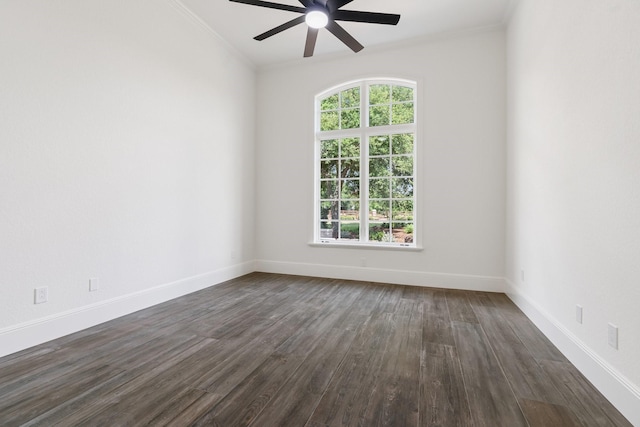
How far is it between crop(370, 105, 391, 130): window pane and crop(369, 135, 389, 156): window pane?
22cm

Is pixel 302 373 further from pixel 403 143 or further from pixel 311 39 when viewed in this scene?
pixel 403 143

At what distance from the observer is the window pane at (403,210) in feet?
15.1

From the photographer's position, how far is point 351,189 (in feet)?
16.3

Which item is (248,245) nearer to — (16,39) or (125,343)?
(125,343)

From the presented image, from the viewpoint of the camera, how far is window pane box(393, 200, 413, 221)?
4605mm

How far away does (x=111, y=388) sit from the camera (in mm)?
1801

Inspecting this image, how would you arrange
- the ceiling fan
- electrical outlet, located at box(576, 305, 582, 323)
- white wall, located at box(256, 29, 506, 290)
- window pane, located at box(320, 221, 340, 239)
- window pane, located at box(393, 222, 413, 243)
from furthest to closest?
window pane, located at box(320, 221, 340, 239)
window pane, located at box(393, 222, 413, 243)
white wall, located at box(256, 29, 506, 290)
the ceiling fan
electrical outlet, located at box(576, 305, 582, 323)

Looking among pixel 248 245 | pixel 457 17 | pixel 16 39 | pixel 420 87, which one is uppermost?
pixel 457 17

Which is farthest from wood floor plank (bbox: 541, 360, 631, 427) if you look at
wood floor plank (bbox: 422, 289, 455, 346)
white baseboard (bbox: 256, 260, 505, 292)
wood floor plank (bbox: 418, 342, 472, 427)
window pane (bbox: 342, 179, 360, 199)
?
window pane (bbox: 342, 179, 360, 199)

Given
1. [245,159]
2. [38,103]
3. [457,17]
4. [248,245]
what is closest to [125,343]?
[38,103]

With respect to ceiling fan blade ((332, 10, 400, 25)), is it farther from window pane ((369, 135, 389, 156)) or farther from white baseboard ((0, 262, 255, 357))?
white baseboard ((0, 262, 255, 357))

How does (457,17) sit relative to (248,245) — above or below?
above

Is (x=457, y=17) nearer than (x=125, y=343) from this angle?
No

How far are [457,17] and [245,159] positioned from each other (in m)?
3.57
